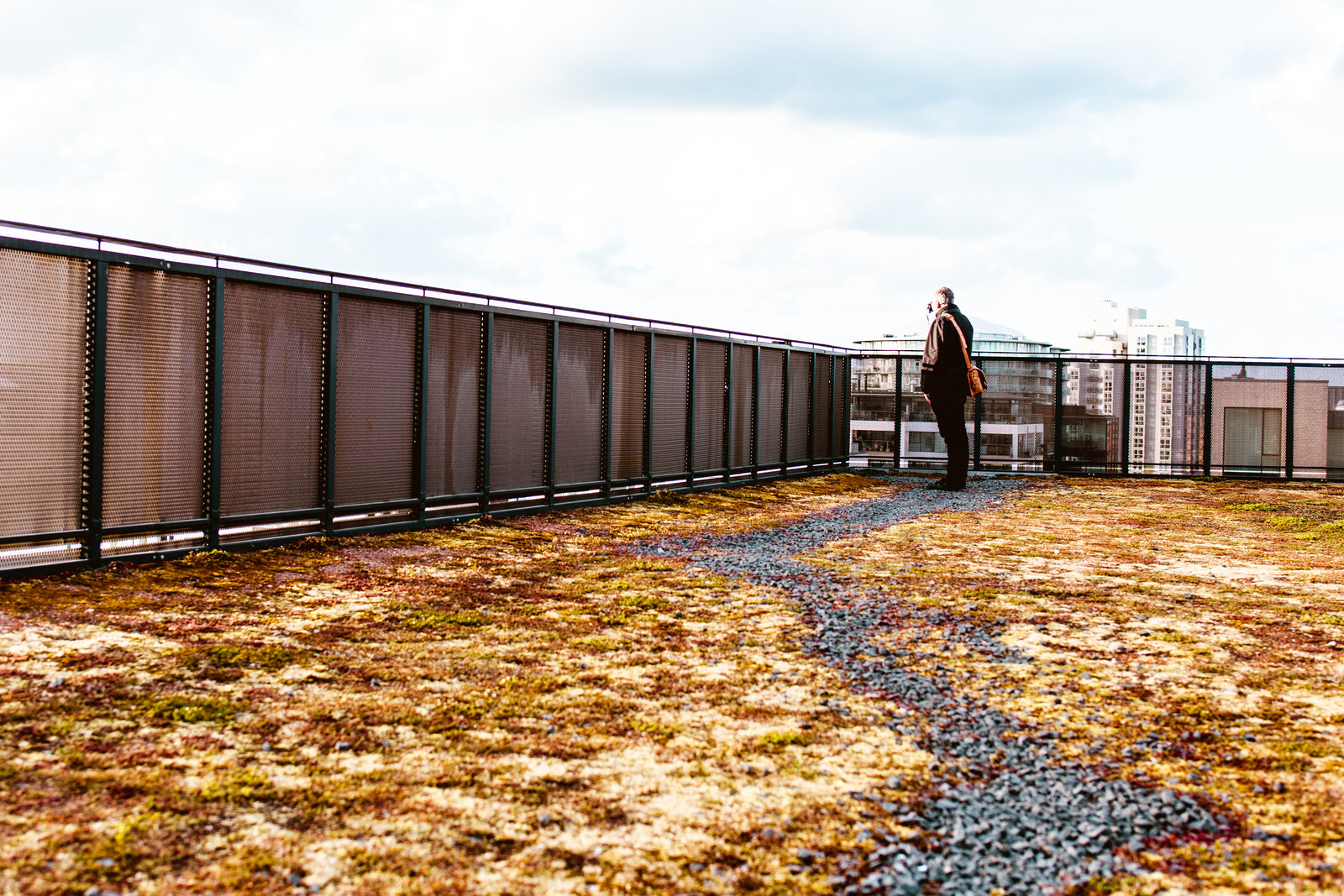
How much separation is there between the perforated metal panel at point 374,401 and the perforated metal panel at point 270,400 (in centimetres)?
24

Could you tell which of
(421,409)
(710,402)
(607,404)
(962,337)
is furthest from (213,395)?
(962,337)

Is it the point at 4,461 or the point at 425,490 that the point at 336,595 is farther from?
the point at 425,490

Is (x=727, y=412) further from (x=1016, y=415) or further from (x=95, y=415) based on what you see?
(x=95, y=415)

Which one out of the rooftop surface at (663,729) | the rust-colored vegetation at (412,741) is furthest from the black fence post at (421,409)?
the rust-colored vegetation at (412,741)

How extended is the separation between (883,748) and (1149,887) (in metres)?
1.10

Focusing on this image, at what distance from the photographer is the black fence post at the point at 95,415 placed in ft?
21.7

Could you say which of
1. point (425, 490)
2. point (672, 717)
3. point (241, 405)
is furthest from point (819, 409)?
point (672, 717)

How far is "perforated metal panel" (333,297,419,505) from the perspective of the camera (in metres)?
8.52

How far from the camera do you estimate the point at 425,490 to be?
30.8ft

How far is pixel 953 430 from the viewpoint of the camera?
48.0 feet

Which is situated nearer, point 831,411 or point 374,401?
point 374,401

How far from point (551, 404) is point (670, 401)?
255 cm

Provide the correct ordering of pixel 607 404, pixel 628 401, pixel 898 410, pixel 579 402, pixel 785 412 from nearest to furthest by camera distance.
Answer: pixel 579 402, pixel 607 404, pixel 628 401, pixel 785 412, pixel 898 410

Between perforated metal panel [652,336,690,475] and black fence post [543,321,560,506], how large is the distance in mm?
2002
